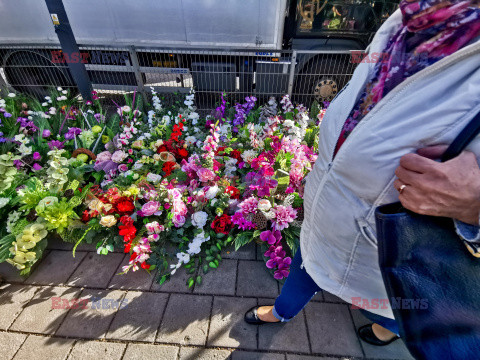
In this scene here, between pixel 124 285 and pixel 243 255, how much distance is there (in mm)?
1023

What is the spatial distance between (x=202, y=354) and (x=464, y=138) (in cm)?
179

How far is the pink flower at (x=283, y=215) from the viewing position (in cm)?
204

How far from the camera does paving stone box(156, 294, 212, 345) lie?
1691 mm

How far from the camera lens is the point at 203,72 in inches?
155

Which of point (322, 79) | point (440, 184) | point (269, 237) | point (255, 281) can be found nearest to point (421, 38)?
point (440, 184)

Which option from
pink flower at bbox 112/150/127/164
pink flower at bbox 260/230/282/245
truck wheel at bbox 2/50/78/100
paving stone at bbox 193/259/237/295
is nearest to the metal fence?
truck wheel at bbox 2/50/78/100

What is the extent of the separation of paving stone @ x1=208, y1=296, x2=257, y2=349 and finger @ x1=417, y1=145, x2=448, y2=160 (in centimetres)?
159

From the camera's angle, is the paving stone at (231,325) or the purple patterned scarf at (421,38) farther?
the paving stone at (231,325)

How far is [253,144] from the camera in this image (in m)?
2.74

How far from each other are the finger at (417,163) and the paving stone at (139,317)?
185cm

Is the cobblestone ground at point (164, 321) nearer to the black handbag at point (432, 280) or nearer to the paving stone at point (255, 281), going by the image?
the paving stone at point (255, 281)

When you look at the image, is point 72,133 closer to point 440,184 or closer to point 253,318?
point 253,318

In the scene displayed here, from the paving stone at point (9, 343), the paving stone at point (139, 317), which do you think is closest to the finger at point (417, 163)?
the paving stone at point (139, 317)

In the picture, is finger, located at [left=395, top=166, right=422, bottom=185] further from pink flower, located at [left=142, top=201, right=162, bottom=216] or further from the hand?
pink flower, located at [left=142, top=201, right=162, bottom=216]
